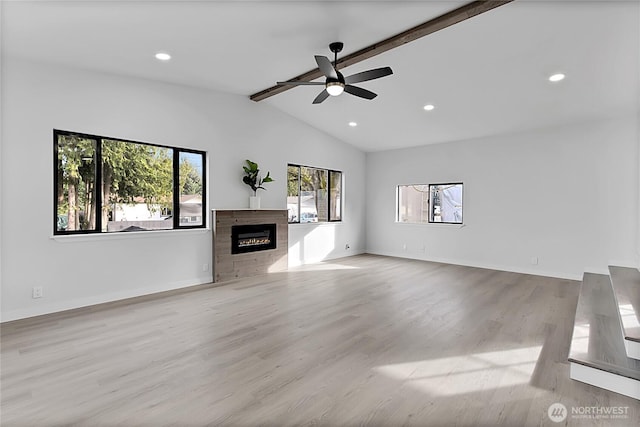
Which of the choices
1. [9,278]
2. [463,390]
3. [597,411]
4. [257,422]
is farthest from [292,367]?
[9,278]

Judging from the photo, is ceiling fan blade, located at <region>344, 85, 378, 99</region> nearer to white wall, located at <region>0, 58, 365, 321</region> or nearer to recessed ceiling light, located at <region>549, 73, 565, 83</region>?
recessed ceiling light, located at <region>549, 73, 565, 83</region>

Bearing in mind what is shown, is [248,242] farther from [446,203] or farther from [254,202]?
[446,203]

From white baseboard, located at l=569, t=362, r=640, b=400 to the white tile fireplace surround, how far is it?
4721 mm

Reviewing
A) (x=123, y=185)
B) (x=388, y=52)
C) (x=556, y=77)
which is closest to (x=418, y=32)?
(x=388, y=52)

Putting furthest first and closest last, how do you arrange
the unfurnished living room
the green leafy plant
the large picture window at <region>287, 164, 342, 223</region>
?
the large picture window at <region>287, 164, 342, 223</region> < the green leafy plant < the unfurnished living room

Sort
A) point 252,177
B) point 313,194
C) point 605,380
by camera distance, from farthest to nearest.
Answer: point 313,194 < point 252,177 < point 605,380

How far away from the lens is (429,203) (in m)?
7.68

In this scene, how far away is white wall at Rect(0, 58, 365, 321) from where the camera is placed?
12.0 feet

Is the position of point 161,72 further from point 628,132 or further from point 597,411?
point 628,132

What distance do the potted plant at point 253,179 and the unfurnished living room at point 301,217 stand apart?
0.14 ft

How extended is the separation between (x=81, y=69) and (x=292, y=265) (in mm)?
4714

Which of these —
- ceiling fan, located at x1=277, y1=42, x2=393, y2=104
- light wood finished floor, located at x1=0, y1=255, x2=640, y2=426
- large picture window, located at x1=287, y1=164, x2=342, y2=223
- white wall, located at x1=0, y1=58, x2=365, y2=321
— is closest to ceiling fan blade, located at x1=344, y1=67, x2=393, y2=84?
ceiling fan, located at x1=277, y1=42, x2=393, y2=104

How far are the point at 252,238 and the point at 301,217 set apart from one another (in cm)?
153

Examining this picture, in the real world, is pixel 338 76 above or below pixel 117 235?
above
